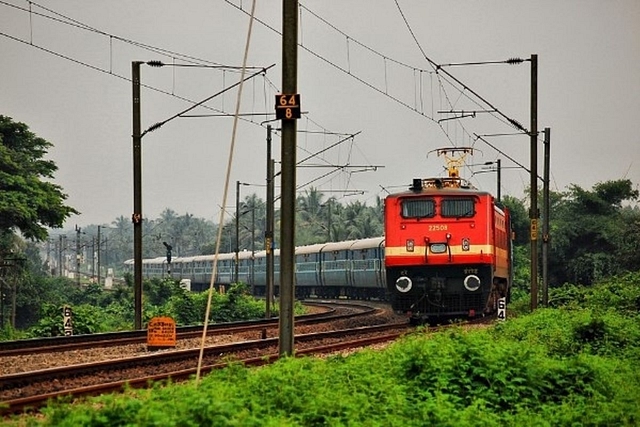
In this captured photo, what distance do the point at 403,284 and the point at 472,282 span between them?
191 cm

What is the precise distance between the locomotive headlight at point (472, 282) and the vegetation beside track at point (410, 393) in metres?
10.7

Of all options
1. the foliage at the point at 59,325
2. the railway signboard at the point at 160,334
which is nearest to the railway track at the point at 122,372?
the railway signboard at the point at 160,334

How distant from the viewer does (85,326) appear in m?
30.7

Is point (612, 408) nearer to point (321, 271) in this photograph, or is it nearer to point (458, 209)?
point (458, 209)

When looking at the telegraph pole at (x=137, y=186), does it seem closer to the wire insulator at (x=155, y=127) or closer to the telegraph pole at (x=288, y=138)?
the wire insulator at (x=155, y=127)

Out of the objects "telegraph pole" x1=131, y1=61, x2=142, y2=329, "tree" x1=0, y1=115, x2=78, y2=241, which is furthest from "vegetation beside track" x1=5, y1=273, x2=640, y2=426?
"tree" x1=0, y1=115, x2=78, y2=241

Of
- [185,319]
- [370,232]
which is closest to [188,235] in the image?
[370,232]

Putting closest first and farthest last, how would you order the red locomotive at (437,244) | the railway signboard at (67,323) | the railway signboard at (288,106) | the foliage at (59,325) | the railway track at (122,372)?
the railway track at (122,372) < the railway signboard at (288,106) < the railway signboard at (67,323) < the red locomotive at (437,244) < the foliage at (59,325)

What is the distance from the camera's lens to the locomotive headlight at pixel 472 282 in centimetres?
2783

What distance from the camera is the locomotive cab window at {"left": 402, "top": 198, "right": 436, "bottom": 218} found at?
27797 mm

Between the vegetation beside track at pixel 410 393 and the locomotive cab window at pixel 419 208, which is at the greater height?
the locomotive cab window at pixel 419 208

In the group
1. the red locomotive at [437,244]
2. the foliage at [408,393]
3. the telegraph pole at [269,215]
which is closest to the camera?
the foliage at [408,393]

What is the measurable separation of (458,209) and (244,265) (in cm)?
4399

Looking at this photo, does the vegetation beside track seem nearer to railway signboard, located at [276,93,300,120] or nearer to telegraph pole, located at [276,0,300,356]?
telegraph pole, located at [276,0,300,356]
